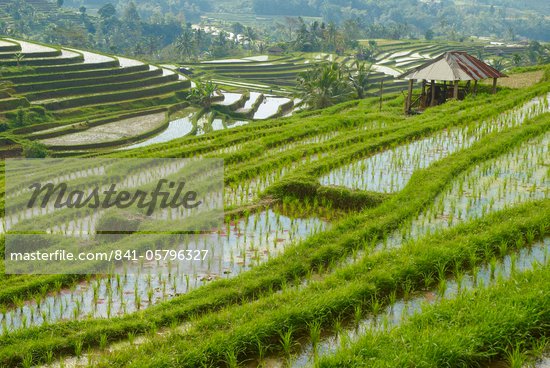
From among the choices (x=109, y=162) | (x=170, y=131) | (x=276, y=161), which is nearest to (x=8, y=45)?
(x=170, y=131)

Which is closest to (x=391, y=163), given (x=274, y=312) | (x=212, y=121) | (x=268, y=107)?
(x=274, y=312)

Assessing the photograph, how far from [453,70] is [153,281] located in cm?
1128

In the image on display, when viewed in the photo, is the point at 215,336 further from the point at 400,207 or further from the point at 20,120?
the point at 20,120

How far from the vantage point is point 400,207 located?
7.40 metres

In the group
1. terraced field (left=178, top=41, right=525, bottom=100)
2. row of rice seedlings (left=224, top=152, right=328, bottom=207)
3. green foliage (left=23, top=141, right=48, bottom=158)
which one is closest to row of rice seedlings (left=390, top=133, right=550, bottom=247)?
row of rice seedlings (left=224, top=152, right=328, bottom=207)

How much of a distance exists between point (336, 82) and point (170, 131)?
9169 millimetres

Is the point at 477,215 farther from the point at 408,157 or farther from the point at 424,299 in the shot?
the point at 408,157

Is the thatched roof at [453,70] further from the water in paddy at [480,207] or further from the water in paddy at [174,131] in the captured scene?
the water in paddy at [174,131]

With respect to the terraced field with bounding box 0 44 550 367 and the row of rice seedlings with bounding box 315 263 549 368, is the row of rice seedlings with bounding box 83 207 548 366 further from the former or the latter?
the row of rice seedlings with bounding box 315 263 549 368

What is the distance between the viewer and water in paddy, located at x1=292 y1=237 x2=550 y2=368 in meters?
4.52

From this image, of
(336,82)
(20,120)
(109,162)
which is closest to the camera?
(109,162)

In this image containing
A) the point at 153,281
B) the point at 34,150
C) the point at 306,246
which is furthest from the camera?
the point at 34,150

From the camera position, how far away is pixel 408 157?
397 inches

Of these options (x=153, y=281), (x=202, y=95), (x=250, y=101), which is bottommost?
(x=250, y=101)
